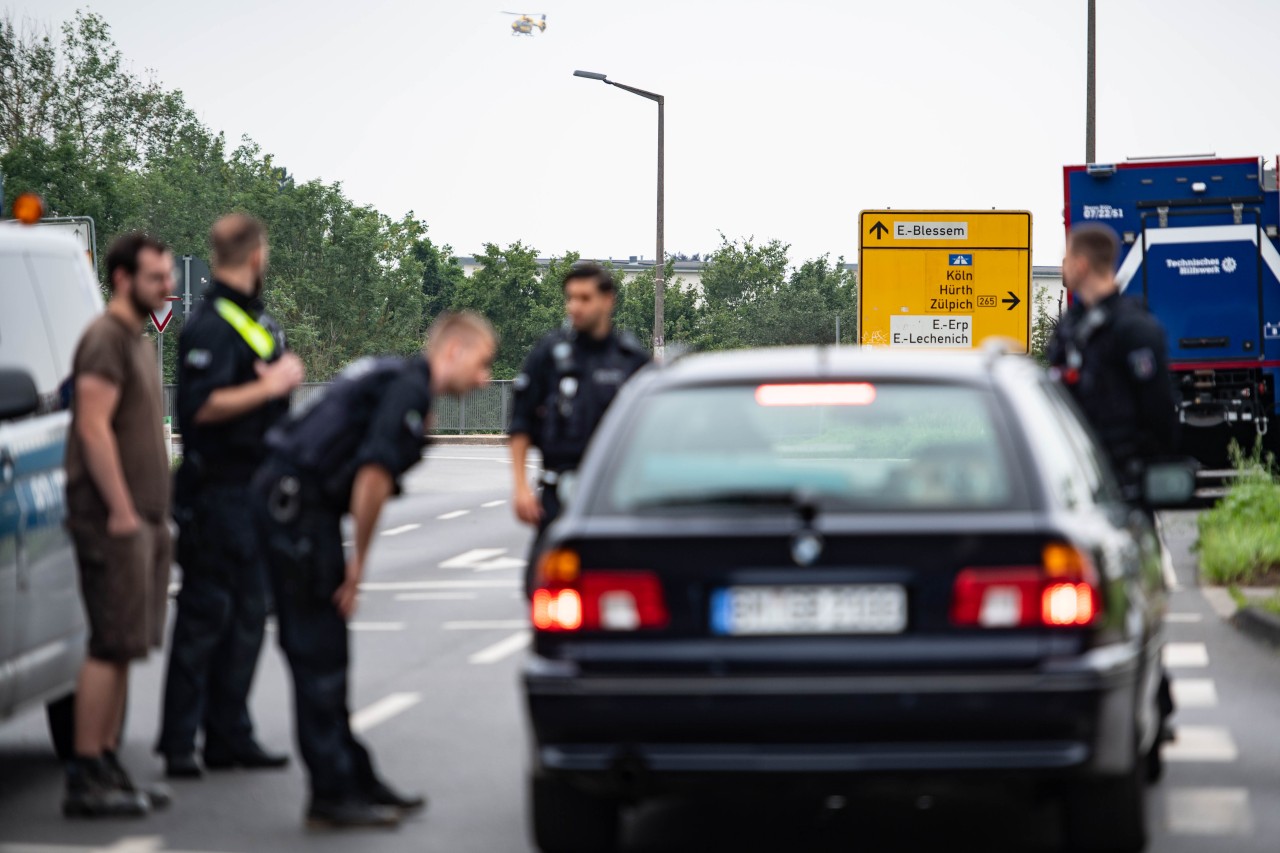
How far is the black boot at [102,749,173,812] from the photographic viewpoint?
656 centimetres

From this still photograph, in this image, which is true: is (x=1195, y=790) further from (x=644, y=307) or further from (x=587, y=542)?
(x=644, y=307)

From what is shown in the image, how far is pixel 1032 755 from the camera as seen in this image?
4832mm

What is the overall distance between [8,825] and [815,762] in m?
2.89

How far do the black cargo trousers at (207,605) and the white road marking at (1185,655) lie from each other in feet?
15.5

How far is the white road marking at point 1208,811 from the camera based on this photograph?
615 centimetres

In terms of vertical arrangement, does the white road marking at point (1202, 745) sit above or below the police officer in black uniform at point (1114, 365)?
below

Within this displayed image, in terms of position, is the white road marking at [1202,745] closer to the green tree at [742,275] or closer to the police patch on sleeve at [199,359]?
the police patch on sleeve at [199,359]

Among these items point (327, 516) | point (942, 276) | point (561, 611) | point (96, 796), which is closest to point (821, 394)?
point (561, 611)

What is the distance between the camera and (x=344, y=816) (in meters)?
6.24

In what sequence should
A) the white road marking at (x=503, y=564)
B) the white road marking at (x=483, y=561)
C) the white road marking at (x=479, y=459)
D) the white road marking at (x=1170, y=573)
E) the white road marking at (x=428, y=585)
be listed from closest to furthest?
the white road marking at (x=1170, y=573), the white road marking at (x=428, y=585), the white road marking at (x=503, y=564), the white road marking at (x=483, y=561), the white road marking at (x=479, y=459)

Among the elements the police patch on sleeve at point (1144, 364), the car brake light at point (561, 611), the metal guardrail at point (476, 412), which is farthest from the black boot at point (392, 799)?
the metal guardrail at point (476, 412)

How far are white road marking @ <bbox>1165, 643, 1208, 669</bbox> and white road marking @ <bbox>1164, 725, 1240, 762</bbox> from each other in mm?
1832

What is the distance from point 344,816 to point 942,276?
21.0 metres

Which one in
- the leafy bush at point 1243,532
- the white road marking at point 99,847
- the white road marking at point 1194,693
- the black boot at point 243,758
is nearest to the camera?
the white road marking at point 99,847
